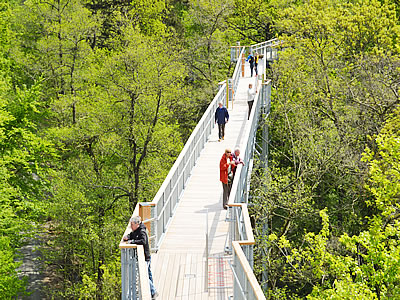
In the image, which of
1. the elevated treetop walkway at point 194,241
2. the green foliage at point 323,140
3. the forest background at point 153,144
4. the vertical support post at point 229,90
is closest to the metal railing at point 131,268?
the elevated treetop walkway at point 194,241

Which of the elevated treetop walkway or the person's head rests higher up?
the person's head

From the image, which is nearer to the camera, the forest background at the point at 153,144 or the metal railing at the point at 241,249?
the metal railing at the point at 241,249

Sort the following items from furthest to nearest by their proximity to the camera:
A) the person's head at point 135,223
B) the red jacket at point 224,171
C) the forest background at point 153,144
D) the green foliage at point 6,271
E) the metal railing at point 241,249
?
the forest background at point 153,144 → the green foliage at point 6,271 → the red jacket at point 224,171 → the person's head at point 135,223 → the metal railing at point 241,249

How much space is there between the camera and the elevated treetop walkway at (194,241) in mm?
9404

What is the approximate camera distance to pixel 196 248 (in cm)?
1226

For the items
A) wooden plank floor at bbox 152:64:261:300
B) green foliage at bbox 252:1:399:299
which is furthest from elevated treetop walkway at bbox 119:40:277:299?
green foliage at bbox 252:1:399:299

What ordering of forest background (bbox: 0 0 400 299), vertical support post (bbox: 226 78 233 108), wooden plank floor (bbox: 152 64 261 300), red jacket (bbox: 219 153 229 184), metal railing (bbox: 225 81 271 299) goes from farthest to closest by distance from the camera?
vertical support post (bbox: 226 78 233 108)
forest background (bbox: 0 0 400 299)
red jacket (bbox: 219 153 229 184)
wooden plank floor (bbox: 152 64 261 300)
metal railing (bbox: 225 81 271 299)

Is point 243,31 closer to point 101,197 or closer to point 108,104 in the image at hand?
point 108,104

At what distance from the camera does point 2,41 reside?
42219 mm

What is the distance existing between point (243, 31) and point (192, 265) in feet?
137

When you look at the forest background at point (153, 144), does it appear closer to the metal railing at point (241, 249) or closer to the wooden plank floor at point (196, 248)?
the wooden plank floor at point (196, 248)

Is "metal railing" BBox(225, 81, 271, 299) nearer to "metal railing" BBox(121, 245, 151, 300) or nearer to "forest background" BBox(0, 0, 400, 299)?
"metal railing" BBox(121, 245, 151, 300)

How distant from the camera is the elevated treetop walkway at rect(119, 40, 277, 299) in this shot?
9404 millimetres

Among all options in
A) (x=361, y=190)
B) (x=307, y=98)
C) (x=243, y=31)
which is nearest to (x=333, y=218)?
(x=361, y=190)
